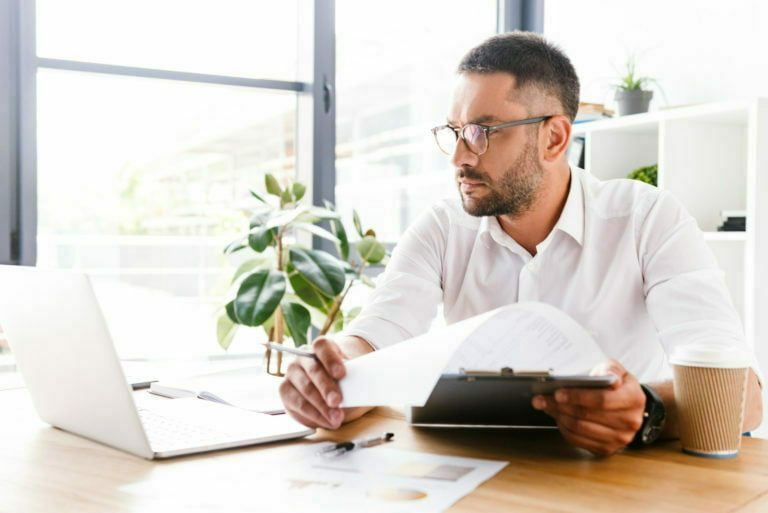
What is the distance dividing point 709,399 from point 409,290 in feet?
2.50

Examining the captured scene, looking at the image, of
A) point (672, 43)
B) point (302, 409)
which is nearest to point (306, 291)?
point (302, 409)

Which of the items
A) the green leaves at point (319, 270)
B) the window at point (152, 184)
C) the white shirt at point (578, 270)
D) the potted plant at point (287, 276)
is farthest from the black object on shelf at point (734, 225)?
the window at point (152, 184)

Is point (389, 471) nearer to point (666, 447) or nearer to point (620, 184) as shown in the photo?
point (666, 447)

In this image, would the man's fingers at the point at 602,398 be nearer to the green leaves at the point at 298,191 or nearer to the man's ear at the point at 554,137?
the man's ear at the point at 554,137

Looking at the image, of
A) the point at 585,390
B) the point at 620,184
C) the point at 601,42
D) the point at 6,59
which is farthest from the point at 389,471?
the point at 601,42

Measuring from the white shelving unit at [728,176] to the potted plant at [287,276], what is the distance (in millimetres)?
1051

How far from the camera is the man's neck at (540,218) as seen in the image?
1778 millimetres

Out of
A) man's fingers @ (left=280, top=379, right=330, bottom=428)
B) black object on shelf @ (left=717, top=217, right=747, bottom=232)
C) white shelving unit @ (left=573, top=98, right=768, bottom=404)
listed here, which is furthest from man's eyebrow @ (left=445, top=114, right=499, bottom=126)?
black object on shelf @ (left=717, top=217, right=747, bottom=232)

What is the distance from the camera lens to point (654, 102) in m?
3.35

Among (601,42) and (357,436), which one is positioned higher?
(601,42)

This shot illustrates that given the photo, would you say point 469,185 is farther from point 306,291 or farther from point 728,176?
point 728,176

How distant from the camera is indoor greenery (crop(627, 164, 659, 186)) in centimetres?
292

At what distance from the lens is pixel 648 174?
2947mm

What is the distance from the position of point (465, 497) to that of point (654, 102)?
112 inches
